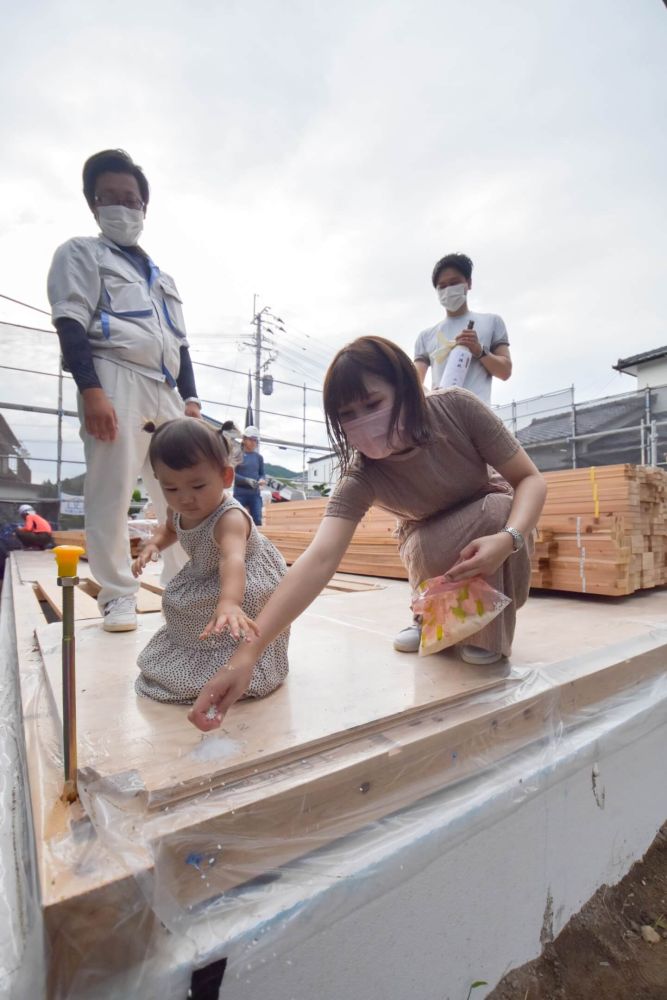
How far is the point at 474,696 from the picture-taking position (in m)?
1.12

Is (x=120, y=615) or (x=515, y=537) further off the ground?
(x=515, y=537)

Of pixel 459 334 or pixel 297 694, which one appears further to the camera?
pixel 459 334

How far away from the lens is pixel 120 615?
6.13ft

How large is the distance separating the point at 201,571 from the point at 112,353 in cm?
106

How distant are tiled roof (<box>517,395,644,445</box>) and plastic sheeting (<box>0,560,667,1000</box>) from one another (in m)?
10.8

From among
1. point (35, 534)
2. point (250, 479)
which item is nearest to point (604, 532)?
point (250, 479)

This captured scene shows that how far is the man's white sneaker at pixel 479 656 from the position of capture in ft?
4.41

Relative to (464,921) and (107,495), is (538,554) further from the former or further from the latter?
(107,495)

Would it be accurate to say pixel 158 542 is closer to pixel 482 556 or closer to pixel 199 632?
pixel 199 632

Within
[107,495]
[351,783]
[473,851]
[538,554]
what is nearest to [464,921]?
[473,851]

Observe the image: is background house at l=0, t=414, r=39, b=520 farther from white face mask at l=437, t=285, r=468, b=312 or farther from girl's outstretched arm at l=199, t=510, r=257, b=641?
girl's outstretched arm at l=199, t=510, r=257, b=641

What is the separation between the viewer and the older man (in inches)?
69.9

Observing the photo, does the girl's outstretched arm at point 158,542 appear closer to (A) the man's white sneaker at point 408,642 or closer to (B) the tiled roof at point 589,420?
Result: (A) the man's white sneaker at point 408,642

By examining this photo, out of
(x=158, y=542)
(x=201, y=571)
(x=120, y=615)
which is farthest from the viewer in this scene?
(x=120, y=615)
